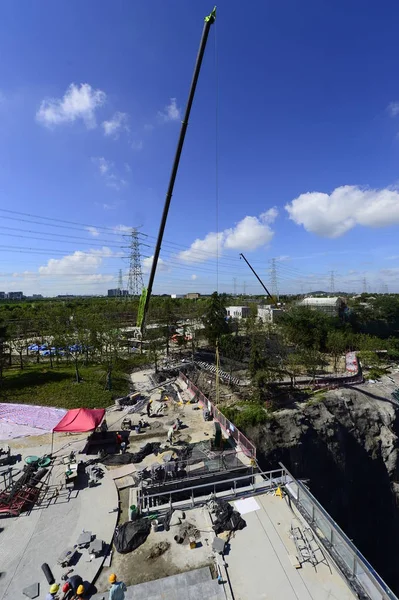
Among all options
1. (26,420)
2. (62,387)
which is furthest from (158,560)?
(62,387)

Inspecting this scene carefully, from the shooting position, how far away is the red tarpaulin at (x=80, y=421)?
14.9 m

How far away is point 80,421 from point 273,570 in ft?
35.9

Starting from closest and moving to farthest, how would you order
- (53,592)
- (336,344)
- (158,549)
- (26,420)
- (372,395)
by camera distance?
(53,592) < (158,549) < (26,420) < (372,395) < (336,344)

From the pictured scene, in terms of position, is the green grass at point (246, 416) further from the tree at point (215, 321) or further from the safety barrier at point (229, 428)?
the tree at point (215, 321)

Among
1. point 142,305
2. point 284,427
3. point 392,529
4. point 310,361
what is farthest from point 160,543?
point 392,529

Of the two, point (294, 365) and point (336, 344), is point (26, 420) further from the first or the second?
point (336, 344)

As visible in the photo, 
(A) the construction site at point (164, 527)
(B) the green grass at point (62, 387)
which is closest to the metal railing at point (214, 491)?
(A) the construction site at point (164, 527)

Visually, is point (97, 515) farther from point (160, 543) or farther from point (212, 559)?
point (212, 559)

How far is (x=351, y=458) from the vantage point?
103 ft

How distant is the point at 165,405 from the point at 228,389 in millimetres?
12319

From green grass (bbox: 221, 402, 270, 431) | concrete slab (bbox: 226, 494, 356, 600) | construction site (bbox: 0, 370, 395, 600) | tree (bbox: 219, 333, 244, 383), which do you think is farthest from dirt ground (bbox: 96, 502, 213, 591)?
tree (bbox: 219, 333, 244, 383)

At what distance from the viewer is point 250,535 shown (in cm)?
1002

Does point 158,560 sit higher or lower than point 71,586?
lower

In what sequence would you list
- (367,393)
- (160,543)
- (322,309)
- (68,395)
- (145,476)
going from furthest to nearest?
(322,309), (367,393), (68,395), (145,476), (160,543)
